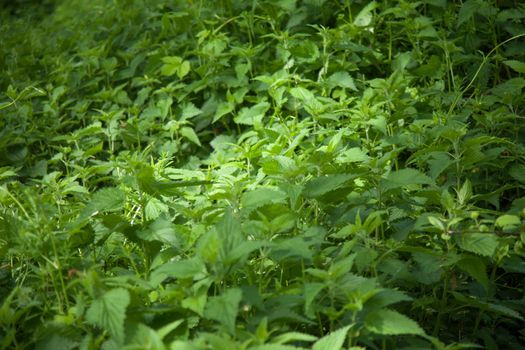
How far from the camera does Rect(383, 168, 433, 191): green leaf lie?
7.50 feet

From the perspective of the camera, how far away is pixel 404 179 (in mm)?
2316

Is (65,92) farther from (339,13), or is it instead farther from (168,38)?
(339,13)

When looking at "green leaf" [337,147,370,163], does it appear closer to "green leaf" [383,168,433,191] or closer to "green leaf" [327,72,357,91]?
"green leaf" [383,168,433,191]

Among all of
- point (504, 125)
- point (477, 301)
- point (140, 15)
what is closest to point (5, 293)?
point (477, 301)

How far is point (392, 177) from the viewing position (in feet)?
7.72

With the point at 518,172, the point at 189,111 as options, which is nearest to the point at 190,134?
the point at 189,111

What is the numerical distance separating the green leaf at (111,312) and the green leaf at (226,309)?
23 cm

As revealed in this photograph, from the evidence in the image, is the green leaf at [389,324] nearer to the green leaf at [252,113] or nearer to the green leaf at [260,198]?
the green leaf at [260,198]

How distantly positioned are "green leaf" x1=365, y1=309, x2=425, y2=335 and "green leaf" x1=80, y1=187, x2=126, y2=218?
100cm

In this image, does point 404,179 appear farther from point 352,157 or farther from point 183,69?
point 183,69

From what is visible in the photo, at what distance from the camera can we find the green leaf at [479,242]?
1.94 meters

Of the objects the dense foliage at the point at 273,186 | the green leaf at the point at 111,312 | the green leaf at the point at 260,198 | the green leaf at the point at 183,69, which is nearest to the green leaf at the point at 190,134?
the dense foliage at the point at 273,186

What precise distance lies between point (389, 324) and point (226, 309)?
1.51ft

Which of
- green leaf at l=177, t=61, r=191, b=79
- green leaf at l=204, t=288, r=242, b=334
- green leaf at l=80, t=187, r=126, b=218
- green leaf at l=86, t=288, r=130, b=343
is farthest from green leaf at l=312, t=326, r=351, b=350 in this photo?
green leaf at l=177, t=61, r=191, b=79
